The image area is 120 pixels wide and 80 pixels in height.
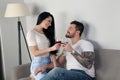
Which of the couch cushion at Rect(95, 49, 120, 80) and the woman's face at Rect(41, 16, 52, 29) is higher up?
the woman's face at Rect(41, 16, 52, 29)

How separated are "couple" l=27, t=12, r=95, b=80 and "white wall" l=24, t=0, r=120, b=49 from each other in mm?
164

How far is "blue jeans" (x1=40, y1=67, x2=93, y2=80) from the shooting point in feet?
7.26

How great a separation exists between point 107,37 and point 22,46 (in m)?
1.86

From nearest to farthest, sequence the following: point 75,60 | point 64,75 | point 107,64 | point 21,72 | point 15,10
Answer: point 64,75 → point 107,64 → point 75,60 → point 21,72 → point 15,10

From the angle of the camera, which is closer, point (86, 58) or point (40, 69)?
point (86, 58)

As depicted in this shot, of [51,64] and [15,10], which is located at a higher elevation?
[15,10]

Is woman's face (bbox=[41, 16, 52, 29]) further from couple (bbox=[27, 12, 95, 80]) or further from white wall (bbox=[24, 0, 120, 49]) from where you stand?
white wall (bbox=[24, 0, 120, 49])

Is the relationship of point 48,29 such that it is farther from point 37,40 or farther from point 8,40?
point 8,40

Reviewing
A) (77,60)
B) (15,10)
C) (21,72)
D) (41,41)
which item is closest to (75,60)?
(77,60)

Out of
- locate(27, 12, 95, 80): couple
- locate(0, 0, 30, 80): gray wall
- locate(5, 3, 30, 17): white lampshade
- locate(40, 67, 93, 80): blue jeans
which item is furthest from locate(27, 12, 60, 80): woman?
locate(0, 0, 30, 80): gray wall

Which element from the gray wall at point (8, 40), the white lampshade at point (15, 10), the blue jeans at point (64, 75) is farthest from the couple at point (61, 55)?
the gray wall at point (8, 40)

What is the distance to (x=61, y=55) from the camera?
2729mm

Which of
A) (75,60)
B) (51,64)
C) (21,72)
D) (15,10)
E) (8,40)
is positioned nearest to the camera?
(75,60)

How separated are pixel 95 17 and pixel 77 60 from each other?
0.55 meters
